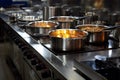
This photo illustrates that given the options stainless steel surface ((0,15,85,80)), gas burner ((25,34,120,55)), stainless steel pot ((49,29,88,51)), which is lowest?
stainless steel surface ((0,15,85,80))

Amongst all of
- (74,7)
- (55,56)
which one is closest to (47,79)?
(55,56)

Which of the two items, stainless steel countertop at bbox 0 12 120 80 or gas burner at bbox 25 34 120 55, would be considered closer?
stainless steel countertop at bbox 0 12 120 80

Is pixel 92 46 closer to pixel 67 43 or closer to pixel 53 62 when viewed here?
pixel 67 43

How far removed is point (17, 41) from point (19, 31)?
5.0 inches

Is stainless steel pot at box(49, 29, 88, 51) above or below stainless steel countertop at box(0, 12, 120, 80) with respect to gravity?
above

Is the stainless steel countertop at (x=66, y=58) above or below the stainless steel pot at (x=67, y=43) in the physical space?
below

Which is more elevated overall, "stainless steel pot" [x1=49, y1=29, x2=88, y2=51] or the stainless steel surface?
"stainless steel pot" [x1=49, y1=29, x2=88, y2=51]

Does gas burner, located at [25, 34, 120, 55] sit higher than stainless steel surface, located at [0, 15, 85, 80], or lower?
higher

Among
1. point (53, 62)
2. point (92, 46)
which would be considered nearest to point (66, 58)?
point (53, 62)

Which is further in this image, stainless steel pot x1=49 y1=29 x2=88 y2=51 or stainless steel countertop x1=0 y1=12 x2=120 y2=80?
stainless steel pot x1=49 y1=29 x2=88 y2=51

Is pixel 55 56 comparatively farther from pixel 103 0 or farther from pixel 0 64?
pixel 0 64

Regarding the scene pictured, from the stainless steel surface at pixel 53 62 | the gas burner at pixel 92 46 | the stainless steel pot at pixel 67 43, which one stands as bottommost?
the stainless steel surface at pixel 53 62

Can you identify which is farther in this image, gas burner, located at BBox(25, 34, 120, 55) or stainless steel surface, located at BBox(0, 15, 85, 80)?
gas burner, located at BBox(25, 34, 120, 55)

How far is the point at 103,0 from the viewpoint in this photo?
6.64 ft
